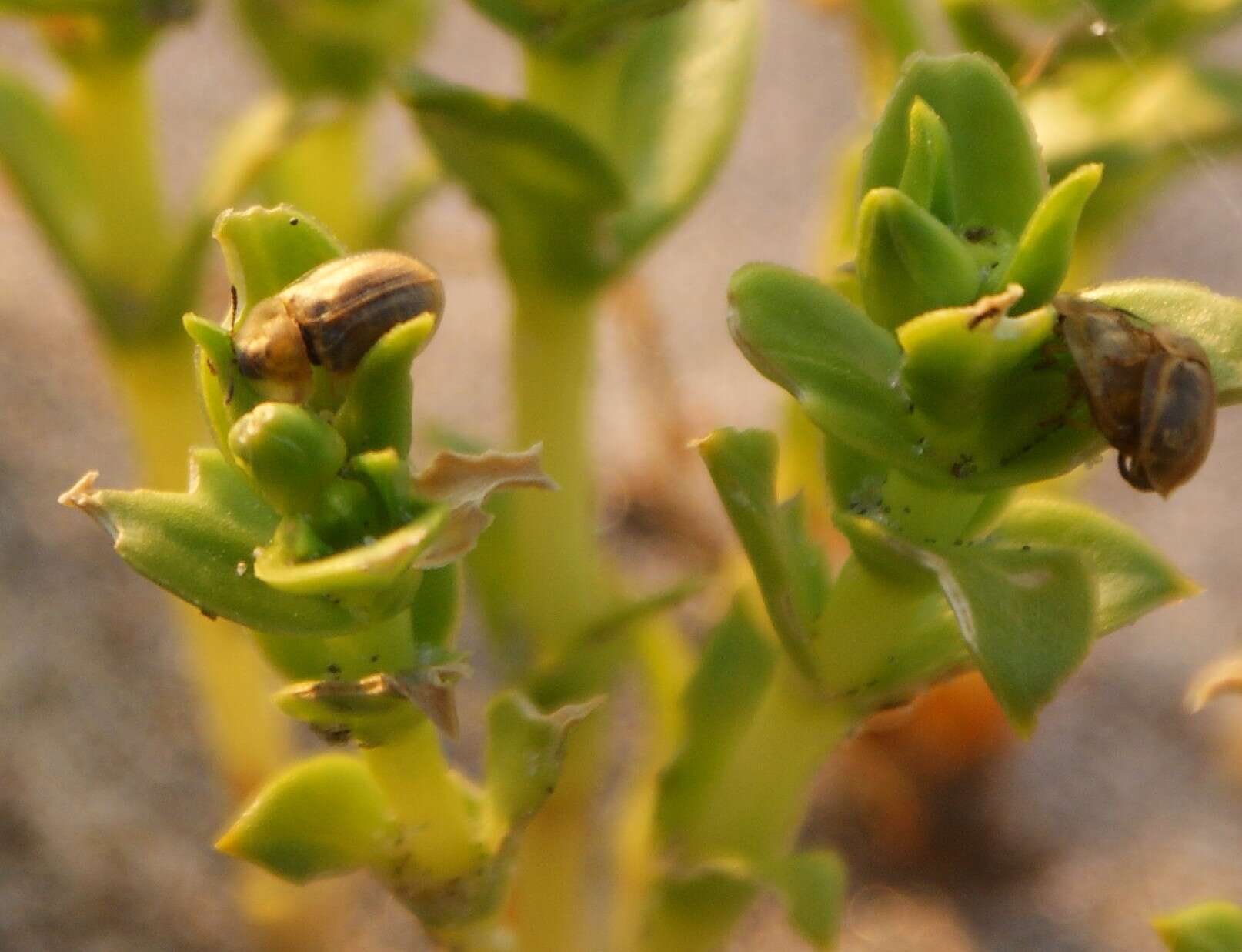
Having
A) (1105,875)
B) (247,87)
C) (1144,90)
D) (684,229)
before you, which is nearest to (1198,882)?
(1105,875)

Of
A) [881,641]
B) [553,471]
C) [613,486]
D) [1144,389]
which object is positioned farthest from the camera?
[613,486]

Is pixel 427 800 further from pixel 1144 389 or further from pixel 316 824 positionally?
pixel 1144 389

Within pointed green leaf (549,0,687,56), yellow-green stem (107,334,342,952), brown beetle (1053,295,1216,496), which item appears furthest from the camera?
yellow-green stem (107,334,342,952)

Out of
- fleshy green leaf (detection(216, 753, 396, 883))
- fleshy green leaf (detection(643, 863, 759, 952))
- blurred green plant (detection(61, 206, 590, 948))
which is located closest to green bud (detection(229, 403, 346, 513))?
blurred green plant (detection(61, 206, 590, 948))

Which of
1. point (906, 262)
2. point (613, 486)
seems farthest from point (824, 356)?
point (613, 486)

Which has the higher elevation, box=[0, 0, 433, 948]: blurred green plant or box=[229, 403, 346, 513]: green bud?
box=[229, 403, 346, 513]: green bud

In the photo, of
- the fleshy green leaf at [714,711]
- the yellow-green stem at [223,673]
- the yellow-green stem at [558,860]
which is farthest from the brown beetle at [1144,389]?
the yellow-green stem at [223,673]

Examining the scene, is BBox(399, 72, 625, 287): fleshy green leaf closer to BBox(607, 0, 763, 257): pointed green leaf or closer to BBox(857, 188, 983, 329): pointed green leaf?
BBox(607, 0, 763, 257): pointed green leaf

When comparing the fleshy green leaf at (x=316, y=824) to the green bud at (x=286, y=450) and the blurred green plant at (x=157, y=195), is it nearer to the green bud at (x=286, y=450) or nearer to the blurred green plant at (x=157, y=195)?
the green bud at (x=286, y=450)
